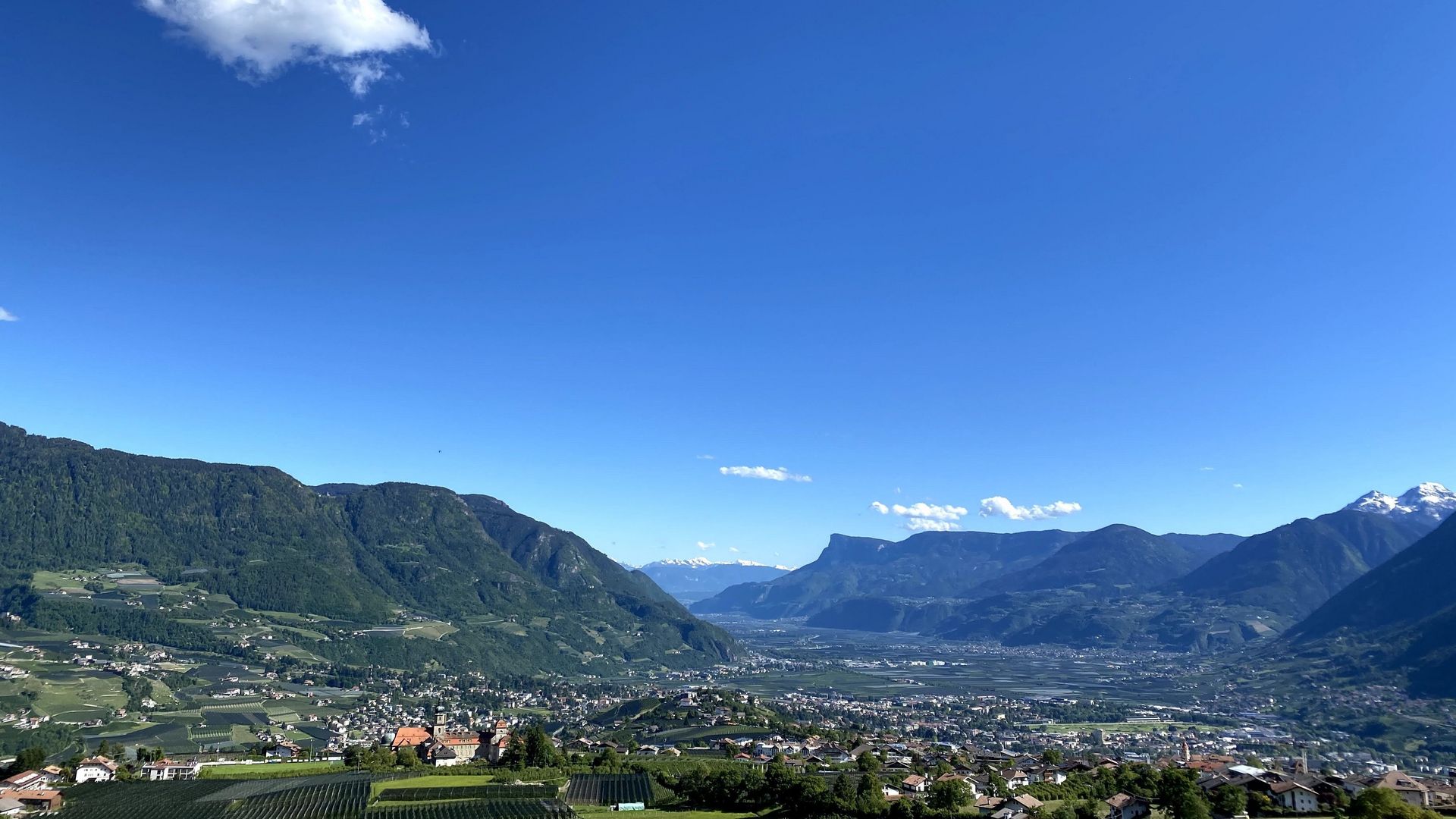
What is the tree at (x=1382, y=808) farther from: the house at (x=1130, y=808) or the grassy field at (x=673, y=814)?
the grassy field at (x=673, y=814)

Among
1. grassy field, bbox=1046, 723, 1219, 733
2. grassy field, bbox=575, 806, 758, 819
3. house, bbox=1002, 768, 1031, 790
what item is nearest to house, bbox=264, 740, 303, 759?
grassy field, bbox=575, 806, 758, 819

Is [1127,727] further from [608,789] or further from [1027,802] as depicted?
[608,789]

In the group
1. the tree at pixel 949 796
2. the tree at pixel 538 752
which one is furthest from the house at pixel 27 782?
the tree at pixel 949 796

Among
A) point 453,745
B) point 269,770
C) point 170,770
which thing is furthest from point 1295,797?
point 170,770

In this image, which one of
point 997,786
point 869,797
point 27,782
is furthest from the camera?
point 27,782

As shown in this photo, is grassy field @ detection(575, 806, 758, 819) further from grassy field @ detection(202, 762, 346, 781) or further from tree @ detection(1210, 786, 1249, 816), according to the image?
tree @ detection(1210, 786, 1249, 816)

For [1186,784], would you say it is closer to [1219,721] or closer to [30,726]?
[1219,721]

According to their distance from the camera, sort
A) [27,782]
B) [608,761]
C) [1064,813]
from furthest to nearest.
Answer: [608,761] → [27,782] → [1064,813]
